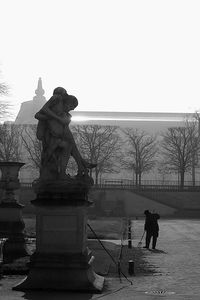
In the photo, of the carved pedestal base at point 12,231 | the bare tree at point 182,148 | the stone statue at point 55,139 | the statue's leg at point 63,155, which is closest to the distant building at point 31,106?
the bare tree at point 182,148

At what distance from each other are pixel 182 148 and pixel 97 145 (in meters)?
14.4

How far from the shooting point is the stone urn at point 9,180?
18.9m

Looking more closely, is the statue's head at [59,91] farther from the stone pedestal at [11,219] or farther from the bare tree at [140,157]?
the bare tree at [140,157]

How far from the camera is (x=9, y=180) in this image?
19156 mm

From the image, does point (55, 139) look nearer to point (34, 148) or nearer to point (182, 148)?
point (34, 148)

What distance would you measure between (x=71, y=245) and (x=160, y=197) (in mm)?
62171

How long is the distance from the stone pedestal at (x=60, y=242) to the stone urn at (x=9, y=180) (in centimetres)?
759

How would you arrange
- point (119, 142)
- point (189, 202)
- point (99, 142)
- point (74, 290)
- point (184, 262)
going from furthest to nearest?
point (119, 142) < point (99, 142) < point (189, 202) < point (184, 262) < point (74, 290)

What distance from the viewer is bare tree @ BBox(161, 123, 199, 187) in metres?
90.4

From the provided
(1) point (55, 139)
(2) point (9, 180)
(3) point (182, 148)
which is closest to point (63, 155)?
(1) point (55, 139)

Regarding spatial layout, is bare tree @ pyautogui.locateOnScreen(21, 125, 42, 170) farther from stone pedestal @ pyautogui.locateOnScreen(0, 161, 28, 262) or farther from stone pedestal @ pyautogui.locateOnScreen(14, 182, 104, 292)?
stone pedestal @ pyautogui.locateOnScreen(14, 182, 104, 292)

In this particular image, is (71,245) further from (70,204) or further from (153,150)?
(153,150)

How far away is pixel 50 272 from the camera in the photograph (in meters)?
11.2

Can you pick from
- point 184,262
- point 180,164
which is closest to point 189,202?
point 180,164
